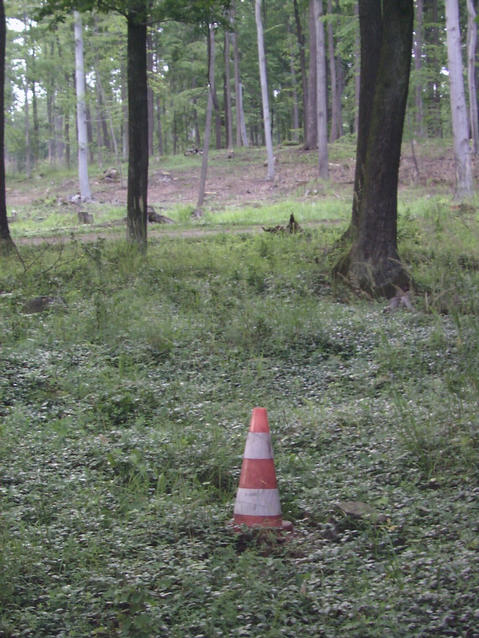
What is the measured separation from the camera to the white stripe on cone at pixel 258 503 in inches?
169

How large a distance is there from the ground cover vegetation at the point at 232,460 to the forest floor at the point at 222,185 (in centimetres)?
994

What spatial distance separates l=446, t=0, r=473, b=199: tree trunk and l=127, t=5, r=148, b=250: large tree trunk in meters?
10.0

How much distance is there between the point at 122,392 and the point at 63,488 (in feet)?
6.50

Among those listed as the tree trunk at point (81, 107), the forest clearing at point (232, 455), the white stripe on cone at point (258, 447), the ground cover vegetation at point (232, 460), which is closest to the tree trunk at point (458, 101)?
the forest clearing at point (232, 455)

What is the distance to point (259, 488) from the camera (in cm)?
434

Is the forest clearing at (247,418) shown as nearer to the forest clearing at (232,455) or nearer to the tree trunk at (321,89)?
the forest clearing at (232,455)

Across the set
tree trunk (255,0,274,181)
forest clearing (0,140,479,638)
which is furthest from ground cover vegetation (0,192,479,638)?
tree trunk (255,0,274,181)

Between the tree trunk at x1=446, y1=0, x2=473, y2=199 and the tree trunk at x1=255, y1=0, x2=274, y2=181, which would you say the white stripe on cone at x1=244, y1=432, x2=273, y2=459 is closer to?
the tree trunk at x1=446, y1=0, x2=473, y2=199

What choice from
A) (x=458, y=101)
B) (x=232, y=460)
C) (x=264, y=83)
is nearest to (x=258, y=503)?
(x=232, y=460)

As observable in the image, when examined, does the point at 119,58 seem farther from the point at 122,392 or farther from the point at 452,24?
the point at 122,392

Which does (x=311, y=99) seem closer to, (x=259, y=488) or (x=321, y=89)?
(x=321, y=89)

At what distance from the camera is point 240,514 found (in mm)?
4340

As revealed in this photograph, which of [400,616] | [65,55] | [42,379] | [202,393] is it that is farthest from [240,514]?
[65,55]

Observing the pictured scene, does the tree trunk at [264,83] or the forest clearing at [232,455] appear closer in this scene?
the forest clearing at [232,455]
